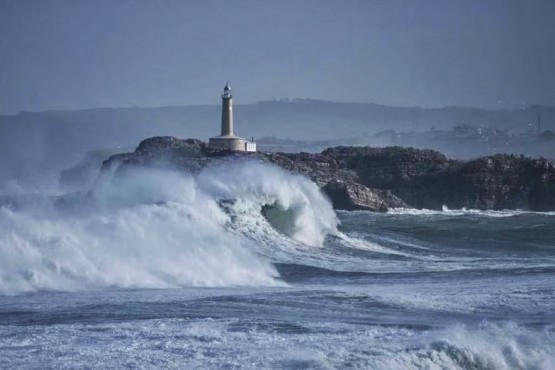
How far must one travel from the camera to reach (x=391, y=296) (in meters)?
22.1

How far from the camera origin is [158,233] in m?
28.9

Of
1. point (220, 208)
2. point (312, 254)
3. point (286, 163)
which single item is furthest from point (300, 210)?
point (286, 163)

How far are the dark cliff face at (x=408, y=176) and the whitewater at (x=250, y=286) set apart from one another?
2051cm

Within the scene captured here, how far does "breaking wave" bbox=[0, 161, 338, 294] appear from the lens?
23.9 m

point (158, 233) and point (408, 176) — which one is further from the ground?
point (408, 176)

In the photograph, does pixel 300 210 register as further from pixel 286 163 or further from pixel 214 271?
pixel 286 163

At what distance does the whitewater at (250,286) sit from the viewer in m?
16.7

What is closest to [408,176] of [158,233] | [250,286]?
Answer: [158,233]

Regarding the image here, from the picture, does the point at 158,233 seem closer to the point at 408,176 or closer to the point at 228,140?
the point at 408,176

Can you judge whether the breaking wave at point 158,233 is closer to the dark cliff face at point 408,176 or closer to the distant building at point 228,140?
the dark cliff face at point 408,176

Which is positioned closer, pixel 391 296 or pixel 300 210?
pixel 391 296

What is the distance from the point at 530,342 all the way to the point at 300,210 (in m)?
21.3

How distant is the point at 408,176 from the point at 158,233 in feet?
143

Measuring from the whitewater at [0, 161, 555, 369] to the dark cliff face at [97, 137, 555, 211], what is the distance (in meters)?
20.5
